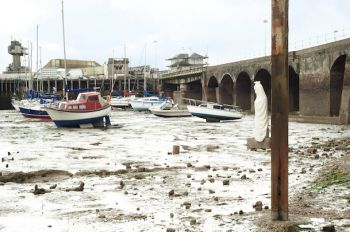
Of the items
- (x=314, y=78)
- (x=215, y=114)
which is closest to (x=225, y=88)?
(x=215, y=114)

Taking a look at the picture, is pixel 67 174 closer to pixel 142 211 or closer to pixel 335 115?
pixel 142 211

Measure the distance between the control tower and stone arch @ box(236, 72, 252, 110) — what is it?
7787cm

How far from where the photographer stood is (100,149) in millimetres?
21875

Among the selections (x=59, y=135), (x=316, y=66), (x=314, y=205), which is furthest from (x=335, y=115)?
(x=314, y=205)

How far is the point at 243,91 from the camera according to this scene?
62.4 meters

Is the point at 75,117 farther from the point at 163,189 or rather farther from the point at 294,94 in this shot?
the point at 294,94

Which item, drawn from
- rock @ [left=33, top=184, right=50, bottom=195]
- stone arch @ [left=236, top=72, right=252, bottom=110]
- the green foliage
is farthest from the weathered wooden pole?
stone arch @ [left=236, top=72, right=252, bottom=110]

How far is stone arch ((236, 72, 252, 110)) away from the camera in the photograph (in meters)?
61.4

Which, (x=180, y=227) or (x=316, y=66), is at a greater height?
(x=316, y=66)

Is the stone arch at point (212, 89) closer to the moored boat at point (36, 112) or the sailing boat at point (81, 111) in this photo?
the moored boat at point (36, 112)

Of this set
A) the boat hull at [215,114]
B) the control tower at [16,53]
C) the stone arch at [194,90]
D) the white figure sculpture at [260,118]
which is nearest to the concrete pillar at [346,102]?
the boat hull at [215,114]

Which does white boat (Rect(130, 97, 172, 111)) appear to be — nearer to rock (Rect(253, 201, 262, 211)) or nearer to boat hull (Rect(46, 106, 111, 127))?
boat hull (Rect(46, 106, 111, 127))

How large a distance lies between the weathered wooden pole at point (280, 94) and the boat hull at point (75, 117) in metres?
28.5

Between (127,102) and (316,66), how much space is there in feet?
131
